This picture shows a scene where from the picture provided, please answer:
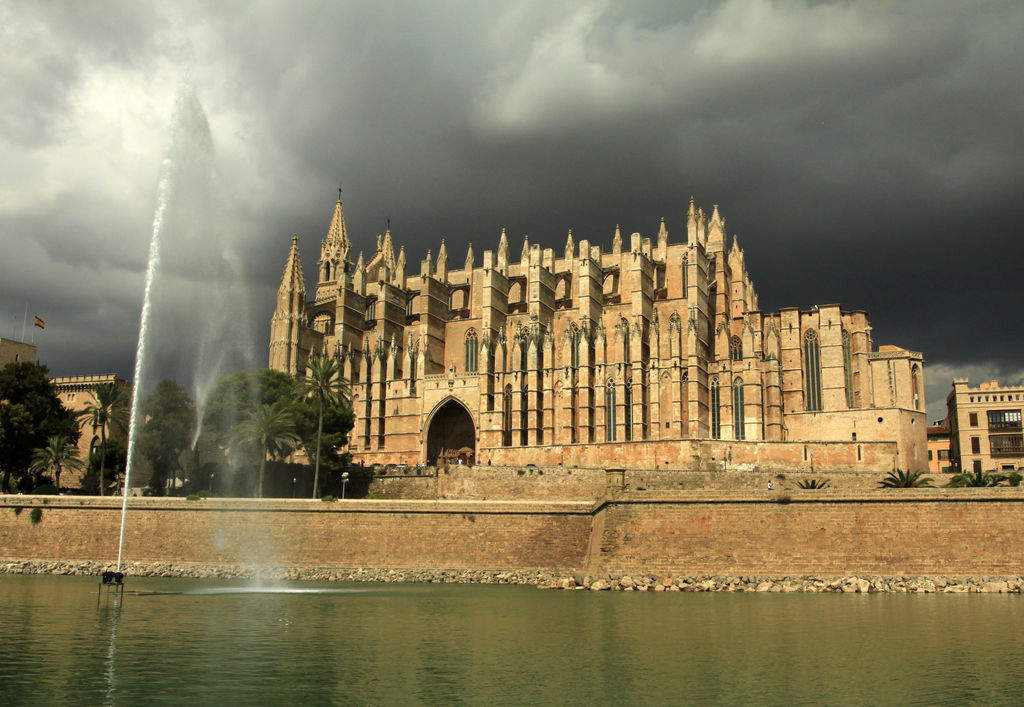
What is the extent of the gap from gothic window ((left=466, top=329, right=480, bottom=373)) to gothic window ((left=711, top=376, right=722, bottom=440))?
16784 millimetres

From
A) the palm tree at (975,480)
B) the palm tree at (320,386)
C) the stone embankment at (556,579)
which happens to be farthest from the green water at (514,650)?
the palm tree at (320,386)

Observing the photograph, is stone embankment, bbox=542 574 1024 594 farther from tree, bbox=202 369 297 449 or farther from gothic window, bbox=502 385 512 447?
gothic window, bbox=502 385 512 447

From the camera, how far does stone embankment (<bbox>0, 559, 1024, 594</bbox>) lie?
2955 centimetres

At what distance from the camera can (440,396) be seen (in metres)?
59.2

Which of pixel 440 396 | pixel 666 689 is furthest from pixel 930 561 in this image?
pixel 440 396

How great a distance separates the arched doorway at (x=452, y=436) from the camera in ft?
196

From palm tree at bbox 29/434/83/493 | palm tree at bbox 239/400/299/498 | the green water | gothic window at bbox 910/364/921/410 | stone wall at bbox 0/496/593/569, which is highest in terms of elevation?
gothic window at bbox 910/364/921/410

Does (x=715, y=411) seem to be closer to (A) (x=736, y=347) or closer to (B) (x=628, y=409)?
(B) (x=628, y=409)

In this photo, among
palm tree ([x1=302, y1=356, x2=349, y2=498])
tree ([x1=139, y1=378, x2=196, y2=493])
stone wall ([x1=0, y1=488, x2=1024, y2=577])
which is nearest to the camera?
stone wall ([x1=0, y1=488, x2=1024, y2=577])

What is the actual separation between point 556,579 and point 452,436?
28008 millimetres

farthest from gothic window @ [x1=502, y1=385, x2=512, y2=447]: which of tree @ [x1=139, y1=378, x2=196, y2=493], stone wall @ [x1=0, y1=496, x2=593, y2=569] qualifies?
stone wall @ [x1=0, y1=496, x2=593, y2=569]

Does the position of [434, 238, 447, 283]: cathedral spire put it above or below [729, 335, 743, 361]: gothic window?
above

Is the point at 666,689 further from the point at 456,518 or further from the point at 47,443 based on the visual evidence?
the point at 47,443

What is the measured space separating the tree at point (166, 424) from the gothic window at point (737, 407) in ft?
100
